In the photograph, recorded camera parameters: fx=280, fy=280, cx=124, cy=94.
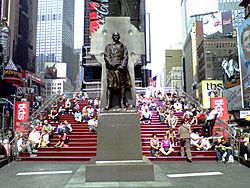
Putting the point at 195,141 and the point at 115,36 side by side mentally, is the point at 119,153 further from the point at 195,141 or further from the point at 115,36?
the point at 195,141

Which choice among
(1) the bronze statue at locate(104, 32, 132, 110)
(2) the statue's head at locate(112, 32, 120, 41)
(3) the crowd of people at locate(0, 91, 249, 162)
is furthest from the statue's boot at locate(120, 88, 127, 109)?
(3) the crowd of people at locate(0, 91, 249, 162)

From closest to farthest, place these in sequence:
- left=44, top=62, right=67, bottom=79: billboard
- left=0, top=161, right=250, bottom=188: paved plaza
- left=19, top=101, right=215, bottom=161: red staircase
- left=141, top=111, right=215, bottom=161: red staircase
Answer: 1. left=0, top=161, right=250, bottom=188: paved plaza
2. left=141, top=111, right=215, bottom=161: red staircase
3. left=19, top=101, right=215, bottom=161: red staircase
4. left=44, top=62, right=67, bottom=79: billboard

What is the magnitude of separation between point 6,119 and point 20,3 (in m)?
56.8

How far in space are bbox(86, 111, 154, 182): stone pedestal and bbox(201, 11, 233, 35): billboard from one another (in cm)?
10610

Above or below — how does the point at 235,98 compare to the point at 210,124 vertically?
above

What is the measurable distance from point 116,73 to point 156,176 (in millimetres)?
3170

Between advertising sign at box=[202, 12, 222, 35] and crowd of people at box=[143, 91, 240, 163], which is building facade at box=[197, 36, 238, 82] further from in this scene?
crowd of people at box=[143, 91, 240, 163]

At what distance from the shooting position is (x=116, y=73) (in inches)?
332

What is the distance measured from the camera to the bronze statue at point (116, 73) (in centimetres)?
841

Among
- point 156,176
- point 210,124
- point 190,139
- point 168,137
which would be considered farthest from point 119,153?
point 210,124

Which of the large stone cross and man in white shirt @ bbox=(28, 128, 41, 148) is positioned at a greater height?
the large stone cross

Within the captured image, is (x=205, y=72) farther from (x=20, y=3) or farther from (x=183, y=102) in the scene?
(x=183, y=102)

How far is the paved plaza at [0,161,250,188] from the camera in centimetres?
704

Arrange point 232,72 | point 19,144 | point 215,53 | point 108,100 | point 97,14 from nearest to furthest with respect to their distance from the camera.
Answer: point 108,100
point 19,144
point 97,14
point 232,72
point 215,53
